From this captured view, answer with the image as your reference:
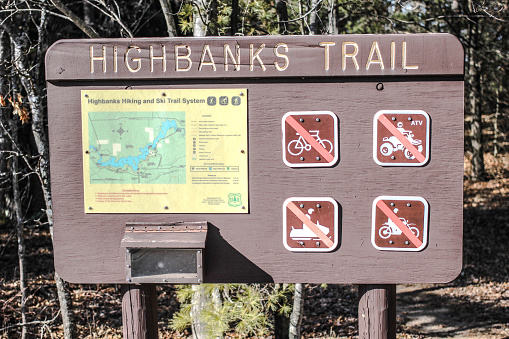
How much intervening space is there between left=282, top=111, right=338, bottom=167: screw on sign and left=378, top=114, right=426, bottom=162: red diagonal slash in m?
0.22

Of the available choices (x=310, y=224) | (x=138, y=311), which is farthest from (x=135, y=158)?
(x=310, y=224)

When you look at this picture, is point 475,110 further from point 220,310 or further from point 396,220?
point 396,220

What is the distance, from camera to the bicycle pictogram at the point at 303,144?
2.29 metres

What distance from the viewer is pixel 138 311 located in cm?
243

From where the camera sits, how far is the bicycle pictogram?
2.29m

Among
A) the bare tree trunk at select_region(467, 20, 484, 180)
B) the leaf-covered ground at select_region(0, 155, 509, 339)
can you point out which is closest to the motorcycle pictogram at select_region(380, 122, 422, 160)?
the leaf-covered ground at select_region(0, 155, 509, 339)

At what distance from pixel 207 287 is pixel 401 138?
274 cm

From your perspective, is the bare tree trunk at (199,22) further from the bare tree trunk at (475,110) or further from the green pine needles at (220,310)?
the bare tree trunk at (475,110)

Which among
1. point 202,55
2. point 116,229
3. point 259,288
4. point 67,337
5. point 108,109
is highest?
point 202,55

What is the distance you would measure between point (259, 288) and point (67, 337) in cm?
209

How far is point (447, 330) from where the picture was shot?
7.99m

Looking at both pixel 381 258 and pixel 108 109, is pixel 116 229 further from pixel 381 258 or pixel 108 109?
pixel 381 258

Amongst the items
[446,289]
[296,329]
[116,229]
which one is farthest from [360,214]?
[446,289]

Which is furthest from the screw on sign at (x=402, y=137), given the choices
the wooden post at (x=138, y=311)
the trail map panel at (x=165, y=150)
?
the wooden post at (x=138, y=311)
